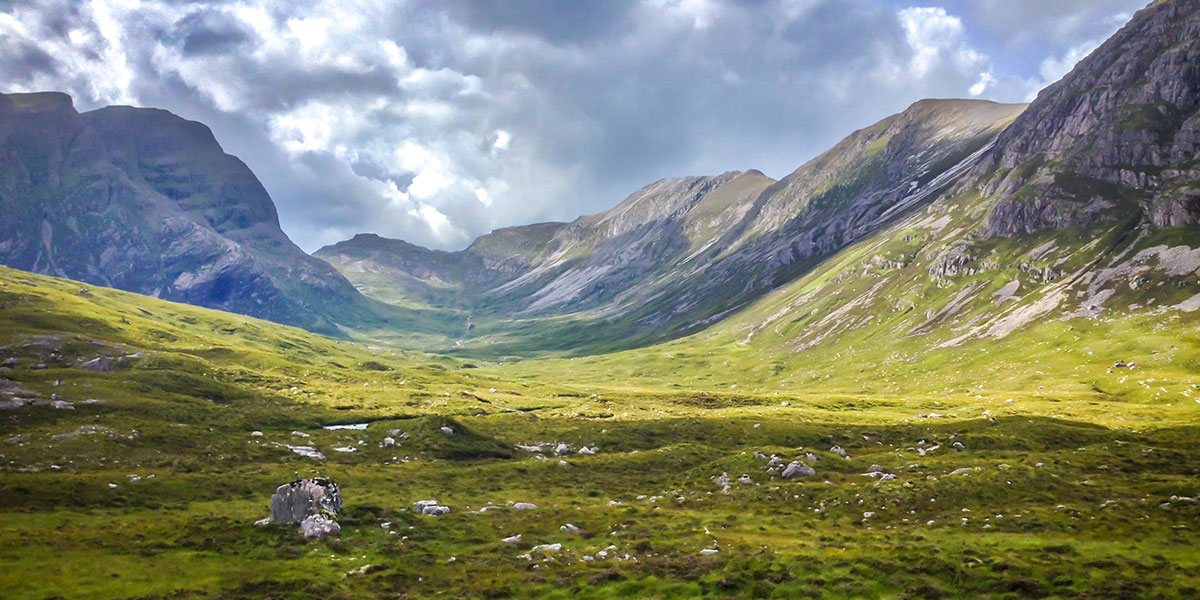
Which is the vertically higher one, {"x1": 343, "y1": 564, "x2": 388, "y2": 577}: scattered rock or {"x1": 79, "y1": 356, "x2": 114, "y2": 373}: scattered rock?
{"x1": 79, "y1": 356, "x2": 114, "y2": 373}: scattered rock

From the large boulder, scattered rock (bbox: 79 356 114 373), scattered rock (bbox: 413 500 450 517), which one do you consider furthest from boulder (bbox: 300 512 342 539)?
scattered rock (bbox: 79 356 114 373)

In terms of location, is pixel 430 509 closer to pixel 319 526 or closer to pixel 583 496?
pixel 319 526

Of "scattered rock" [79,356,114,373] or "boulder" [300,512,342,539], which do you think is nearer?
"boulder" [300,512,342,539]

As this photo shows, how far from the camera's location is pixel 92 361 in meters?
119

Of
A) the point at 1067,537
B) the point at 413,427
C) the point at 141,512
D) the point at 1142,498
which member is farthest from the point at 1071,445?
the point at 141,512

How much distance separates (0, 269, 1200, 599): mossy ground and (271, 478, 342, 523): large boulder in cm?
190

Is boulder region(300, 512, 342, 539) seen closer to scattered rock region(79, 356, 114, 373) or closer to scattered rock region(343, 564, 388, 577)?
scattered rock region(343, 564, 388, 577)

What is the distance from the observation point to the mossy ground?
1486 inches

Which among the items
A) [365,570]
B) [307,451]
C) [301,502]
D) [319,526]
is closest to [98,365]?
[307,451]

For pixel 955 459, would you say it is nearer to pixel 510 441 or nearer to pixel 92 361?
pixel 510 441

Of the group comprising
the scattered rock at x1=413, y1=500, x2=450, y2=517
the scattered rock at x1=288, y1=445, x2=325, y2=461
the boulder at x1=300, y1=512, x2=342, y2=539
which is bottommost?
the scattered rock at x1=413, y1=500, x2=450, y2=517

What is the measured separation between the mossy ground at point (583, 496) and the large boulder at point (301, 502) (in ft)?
6.22

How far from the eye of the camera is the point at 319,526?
48344 mm

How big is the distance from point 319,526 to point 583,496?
27.5 metres
